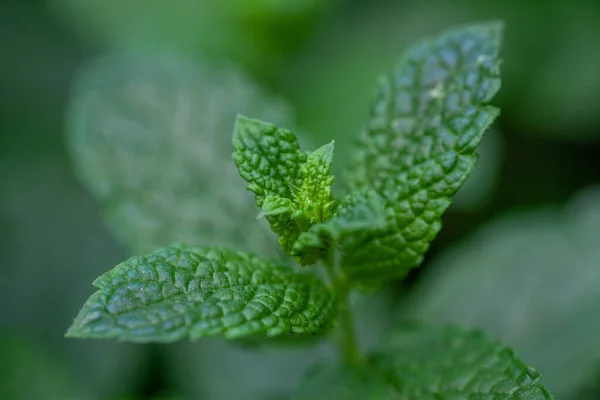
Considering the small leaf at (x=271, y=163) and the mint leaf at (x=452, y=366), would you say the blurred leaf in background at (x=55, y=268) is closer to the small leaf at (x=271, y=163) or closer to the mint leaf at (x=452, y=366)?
the mint leaf at (x=452, y=366)

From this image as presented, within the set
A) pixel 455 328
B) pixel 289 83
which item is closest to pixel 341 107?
pixel 289 83

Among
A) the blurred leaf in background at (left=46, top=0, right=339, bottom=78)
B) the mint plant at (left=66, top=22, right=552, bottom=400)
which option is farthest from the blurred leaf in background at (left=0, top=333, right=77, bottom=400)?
the blurred leaf in background at (left=46, top=0, right=339, bottom=78)

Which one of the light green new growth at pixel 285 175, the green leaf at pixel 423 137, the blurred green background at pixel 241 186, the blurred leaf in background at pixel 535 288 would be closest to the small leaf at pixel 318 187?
the light green new growth at pixel 285 175

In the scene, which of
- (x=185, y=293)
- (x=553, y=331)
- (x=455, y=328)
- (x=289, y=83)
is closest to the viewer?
(x=185, y=293)

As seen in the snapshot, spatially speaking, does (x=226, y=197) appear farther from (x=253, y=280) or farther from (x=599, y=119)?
(x=599, y=119)

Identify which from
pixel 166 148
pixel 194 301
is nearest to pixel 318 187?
pixel 194 301

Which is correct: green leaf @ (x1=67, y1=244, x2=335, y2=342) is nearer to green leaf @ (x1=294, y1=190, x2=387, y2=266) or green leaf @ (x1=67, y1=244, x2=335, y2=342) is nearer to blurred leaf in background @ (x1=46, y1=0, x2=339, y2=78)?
green leaf @ (x1=294, y1=190, x2=387, y2=266)
